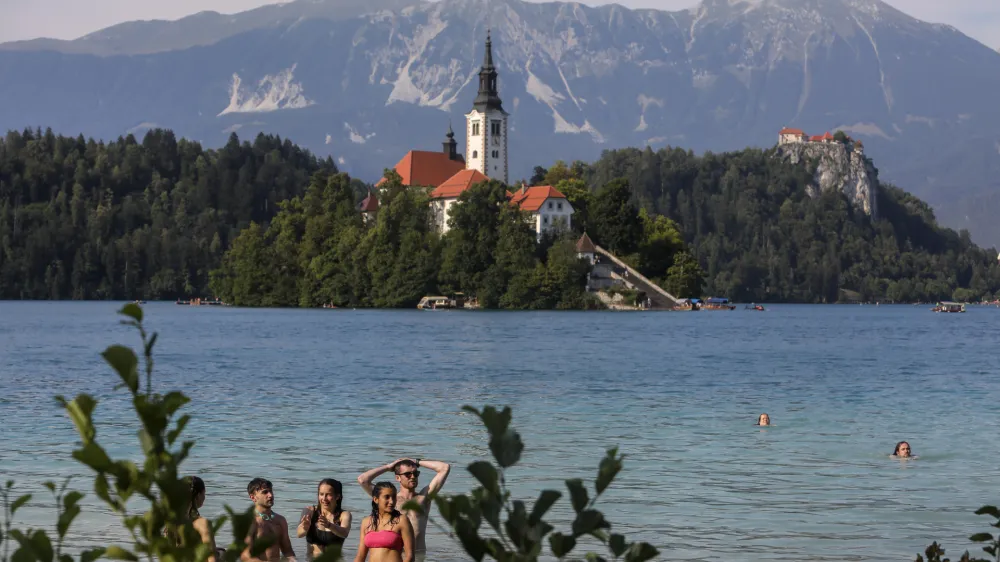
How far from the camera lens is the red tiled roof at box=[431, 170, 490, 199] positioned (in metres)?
182

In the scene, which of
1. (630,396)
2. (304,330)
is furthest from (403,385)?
Answer: (304,330)

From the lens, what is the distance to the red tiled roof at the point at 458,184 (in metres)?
182

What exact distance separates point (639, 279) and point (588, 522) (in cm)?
16228

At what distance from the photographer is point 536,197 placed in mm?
169375

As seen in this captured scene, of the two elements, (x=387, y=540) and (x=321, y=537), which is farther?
(x=321, y=537)

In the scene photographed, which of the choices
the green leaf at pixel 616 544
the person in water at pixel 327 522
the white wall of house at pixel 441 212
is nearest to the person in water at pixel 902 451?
the person in water at pixel 327 522

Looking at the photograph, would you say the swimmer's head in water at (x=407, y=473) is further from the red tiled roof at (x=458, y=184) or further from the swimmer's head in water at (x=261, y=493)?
the red tiled roof at (x=458, y=184)

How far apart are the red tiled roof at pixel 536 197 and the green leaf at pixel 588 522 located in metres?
161

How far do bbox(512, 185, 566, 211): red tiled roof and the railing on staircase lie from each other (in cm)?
874

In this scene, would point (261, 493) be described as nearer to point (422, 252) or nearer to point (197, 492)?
point (197, 492)

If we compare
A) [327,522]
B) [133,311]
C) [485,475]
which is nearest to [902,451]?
[327,522]

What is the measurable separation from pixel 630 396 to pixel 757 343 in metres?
52.0

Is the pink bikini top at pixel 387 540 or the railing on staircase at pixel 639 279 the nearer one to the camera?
the pink bikini top at pixel 387 540

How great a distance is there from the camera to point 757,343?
98812 millimetres
